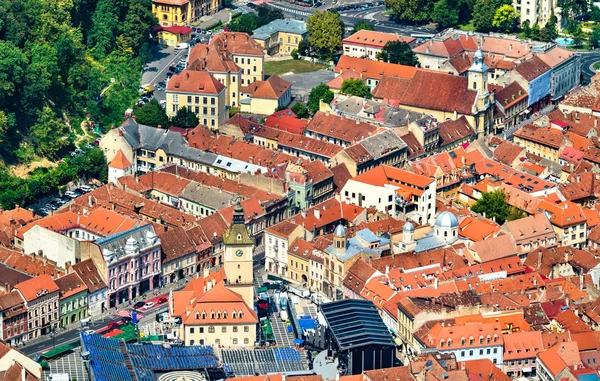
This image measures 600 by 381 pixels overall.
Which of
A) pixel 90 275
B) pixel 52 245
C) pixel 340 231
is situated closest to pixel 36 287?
pixel 90 275

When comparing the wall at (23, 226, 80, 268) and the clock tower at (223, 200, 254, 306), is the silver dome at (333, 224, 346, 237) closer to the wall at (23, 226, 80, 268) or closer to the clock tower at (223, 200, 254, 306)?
the clock tower at (223, 200, 254, 306)

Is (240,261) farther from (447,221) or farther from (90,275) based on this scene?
(447,221)

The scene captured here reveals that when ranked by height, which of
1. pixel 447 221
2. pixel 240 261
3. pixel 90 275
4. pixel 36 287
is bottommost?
pixel 90 275

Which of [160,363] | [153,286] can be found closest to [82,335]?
[160,363]

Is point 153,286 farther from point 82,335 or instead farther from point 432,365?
point 432,365

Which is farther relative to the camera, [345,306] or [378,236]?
[378,236]

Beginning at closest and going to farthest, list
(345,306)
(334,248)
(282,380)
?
(282,380) → (345,306) → (334,248)

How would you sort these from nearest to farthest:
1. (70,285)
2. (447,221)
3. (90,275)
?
(70,285), (90,275), (447,221)

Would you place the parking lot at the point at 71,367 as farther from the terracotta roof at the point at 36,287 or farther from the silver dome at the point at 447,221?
the silver dome at the point at 447,221
